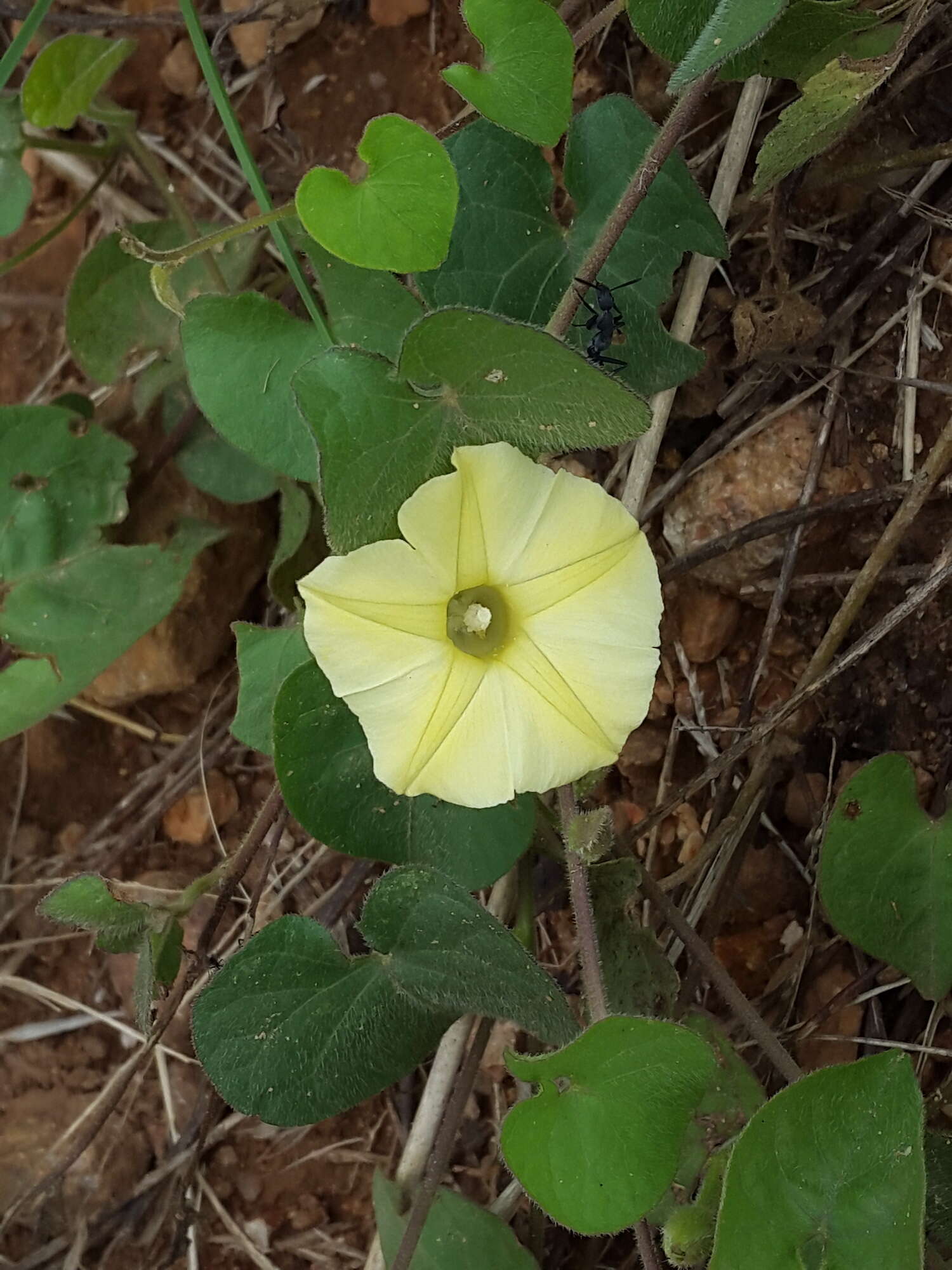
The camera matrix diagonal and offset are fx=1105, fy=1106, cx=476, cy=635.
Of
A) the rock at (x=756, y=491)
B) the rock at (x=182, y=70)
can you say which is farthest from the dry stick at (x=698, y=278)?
the rock at (x=182, y=70)

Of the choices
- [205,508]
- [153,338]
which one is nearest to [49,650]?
[205,508]

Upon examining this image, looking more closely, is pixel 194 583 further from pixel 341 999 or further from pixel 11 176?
pixel 341 999

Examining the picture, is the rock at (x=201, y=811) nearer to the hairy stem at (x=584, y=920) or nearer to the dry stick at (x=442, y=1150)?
the dry stick at (x=442, y=1150)

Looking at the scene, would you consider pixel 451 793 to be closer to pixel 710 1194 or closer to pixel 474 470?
pixel 474 470

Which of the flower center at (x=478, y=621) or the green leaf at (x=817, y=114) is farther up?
the green leaf at (x=817, y=114)

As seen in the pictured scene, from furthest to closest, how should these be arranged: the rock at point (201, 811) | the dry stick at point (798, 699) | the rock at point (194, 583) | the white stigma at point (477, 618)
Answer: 1. the rock at point (201, 811)
2. the rock at point (194, 583)
3. the dry stick at point (798, 699)
4. the white stigma at point (477, 618)

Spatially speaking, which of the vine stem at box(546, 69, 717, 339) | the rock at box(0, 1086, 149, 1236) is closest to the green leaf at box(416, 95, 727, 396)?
the vine stem at box(546, 69, 717, 339)

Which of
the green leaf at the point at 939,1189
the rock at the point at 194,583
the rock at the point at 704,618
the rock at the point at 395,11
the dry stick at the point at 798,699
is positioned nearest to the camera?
the green leaf at the point at 939,1189
